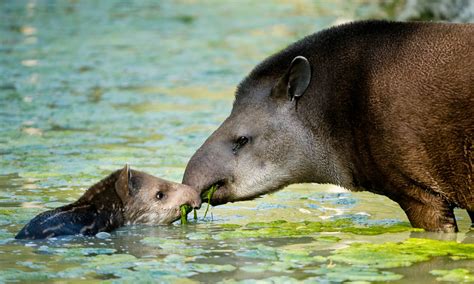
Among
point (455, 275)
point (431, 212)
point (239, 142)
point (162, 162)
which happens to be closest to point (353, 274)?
point (455, 275)

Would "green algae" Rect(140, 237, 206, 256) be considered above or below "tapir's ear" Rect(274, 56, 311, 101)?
below

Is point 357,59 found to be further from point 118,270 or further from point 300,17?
point 300,17

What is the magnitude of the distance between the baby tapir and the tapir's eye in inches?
20.6

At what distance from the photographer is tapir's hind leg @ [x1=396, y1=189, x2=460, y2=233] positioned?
9.50 metres

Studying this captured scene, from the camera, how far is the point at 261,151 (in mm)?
10219

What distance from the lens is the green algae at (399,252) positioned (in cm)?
853

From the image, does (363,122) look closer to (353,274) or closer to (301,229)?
(301,229)

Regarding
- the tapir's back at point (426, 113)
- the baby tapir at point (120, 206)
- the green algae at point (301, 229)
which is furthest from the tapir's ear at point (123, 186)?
the tapir's back at point (426, 113)

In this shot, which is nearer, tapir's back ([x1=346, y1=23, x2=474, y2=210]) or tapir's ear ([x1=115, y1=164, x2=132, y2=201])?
tapir's back ([x1=346, y1=23, x2=474, y2=210])

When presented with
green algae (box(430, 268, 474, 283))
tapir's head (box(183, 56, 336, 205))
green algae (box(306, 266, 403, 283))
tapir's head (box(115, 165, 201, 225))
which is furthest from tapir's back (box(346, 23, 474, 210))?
tapir's head (box(115, 165, 201, 225))

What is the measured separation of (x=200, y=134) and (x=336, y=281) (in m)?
7.51

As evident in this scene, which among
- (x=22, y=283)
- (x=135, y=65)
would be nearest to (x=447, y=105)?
(x=22, y=283)

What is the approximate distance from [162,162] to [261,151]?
3.38 metres

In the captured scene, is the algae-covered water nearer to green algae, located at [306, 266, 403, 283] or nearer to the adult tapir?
green algae, located at [306, 266, 403, 283]
